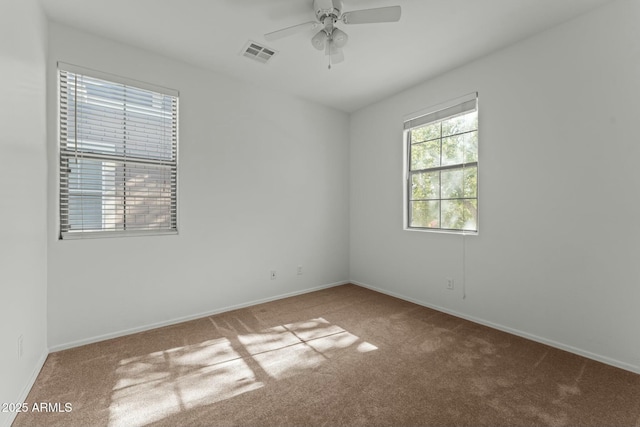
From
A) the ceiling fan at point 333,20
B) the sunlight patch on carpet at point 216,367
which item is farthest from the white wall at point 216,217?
the ceiling fan at point 333,20

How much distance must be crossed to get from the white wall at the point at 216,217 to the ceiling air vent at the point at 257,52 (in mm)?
565

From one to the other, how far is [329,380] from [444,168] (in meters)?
2.59

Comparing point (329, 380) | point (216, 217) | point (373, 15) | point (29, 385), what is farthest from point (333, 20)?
point (29, 385)

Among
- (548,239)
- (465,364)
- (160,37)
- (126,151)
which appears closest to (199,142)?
(126,151)

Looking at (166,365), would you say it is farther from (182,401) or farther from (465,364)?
(465,364)

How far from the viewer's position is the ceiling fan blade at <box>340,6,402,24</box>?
189 cm

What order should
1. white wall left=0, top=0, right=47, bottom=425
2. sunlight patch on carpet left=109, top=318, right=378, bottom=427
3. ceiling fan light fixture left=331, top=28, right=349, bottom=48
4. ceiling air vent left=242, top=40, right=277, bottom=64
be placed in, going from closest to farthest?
1. white wall left=0, top=0, right=47, bottom=425
2. sunlight patch on carpet left=109, top=318, right=378, bottom=427
3. ceiling fan light fixture left=331, top=28, right=349, bottom=48
4. ceiling air vent left=242, top=40, right=277, bottom=64

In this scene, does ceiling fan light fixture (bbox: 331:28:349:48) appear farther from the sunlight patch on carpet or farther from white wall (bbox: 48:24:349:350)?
the sunlight patch on carpet

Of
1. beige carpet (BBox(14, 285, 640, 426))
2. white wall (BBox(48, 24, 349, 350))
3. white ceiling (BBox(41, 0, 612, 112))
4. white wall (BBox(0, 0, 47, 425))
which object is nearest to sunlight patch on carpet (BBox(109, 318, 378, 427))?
beige carpet (BBox(14, 285, 640, 426))

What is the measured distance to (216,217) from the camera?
3.21 meters

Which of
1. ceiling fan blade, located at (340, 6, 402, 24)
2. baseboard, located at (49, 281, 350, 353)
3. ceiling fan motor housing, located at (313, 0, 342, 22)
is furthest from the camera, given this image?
baseboard, located at (49, 281, 350, 353)

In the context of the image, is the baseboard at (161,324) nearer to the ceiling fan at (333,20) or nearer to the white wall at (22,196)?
the white wall at (22,196)

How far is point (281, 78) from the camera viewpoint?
3.35 m

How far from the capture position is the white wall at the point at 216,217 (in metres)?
2.45
